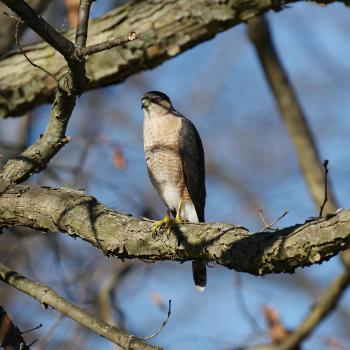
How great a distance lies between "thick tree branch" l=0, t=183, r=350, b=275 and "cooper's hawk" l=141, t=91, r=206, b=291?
1.76 meters

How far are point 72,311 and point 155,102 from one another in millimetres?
2831

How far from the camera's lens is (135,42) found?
18.8 ft

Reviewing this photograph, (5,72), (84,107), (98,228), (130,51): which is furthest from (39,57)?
(84,107)

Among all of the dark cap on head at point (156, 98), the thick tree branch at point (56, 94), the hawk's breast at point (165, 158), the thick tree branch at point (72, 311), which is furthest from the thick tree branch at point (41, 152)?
the dark cap on head at point (156, 98)

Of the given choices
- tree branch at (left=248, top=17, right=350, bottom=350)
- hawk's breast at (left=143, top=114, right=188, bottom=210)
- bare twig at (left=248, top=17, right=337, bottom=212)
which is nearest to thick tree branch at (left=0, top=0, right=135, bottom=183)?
hawk's breast at (left=143, top=114, right=188, bottom=210)

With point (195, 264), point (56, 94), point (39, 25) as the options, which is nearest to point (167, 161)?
point (195, 264)

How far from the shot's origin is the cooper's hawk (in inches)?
230

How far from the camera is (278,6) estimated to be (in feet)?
18.7

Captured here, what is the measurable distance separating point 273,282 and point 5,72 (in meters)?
8.07

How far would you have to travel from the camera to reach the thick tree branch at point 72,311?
342 cm

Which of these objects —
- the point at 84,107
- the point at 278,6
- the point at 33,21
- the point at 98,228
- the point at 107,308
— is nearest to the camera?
the point at 33,21

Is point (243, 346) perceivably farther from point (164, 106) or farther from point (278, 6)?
point (278, 6)

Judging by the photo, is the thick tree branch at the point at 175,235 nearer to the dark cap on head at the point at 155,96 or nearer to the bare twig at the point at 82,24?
the bare twig at the point at 82,24

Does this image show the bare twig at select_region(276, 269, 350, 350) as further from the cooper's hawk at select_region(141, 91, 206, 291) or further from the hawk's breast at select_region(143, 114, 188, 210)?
the hawk's breast at select_region(143, 114, 188, 210)
